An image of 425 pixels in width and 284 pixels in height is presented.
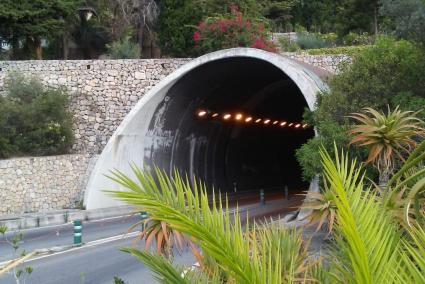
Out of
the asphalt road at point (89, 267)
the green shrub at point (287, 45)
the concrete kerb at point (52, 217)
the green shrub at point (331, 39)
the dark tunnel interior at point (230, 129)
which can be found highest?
the green shrub at point (331, 39)

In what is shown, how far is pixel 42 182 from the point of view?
22.9 meters

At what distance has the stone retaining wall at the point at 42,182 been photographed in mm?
21812

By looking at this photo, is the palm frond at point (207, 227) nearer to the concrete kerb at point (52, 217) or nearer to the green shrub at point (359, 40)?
the concrete kerb at point (52, 217)

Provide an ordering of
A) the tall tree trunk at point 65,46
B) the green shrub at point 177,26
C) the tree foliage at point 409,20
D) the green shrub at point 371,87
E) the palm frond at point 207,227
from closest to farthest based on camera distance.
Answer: the palm frond at point 207,227
the green shrub at point 371,87
the tree foliage at point 409,20
the green shrub at point 177,26
the tall tree trunk at point 65,46

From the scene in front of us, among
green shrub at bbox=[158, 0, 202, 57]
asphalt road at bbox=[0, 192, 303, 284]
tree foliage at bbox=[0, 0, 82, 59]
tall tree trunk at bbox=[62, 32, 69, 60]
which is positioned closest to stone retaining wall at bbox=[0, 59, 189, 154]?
tree foliage at bbox=[0, 0, 82, 59]

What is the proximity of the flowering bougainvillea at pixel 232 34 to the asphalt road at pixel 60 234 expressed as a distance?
11310mm

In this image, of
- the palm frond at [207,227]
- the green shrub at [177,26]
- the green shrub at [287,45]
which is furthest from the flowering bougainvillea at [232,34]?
the palm frond at [207,227]

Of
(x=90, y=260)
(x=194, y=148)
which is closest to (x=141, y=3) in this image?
(x=194, y=148)

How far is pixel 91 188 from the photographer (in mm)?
22000

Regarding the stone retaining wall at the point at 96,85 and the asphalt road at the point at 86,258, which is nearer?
the asphalt road at the point at 86,258

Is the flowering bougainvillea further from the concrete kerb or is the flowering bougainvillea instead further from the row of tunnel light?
the concrete kerb

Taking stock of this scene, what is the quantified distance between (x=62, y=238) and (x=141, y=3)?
22386mm

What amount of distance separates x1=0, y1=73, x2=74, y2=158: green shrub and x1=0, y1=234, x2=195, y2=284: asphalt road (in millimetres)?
10354

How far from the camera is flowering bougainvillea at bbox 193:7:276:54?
28.5m
